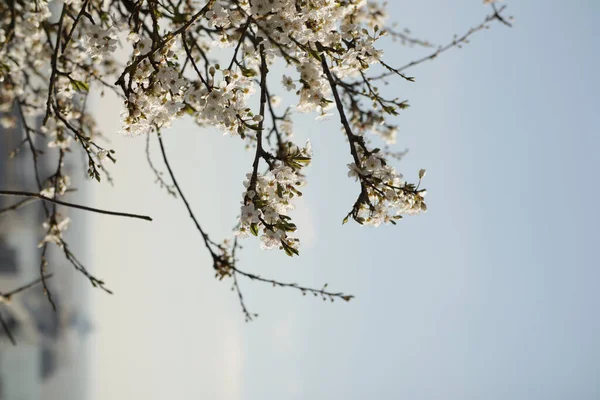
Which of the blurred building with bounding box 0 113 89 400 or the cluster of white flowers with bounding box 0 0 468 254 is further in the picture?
the blurred building with bounding box 0 113 89 400

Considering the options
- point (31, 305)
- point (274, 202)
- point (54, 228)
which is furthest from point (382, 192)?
point (31, 305)

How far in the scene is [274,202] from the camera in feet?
7.93

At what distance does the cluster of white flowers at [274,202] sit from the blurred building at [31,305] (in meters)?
20.1

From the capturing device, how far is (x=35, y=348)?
26.5 m

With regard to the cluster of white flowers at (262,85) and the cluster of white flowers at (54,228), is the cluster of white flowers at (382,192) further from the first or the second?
the cluster of white flowers at (54,228)

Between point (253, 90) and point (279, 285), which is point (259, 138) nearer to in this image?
point (253, 90)

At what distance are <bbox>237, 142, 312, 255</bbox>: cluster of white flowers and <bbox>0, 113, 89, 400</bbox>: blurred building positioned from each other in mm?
20140

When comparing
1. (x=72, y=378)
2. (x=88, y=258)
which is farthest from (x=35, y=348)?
(x=72, y=378)

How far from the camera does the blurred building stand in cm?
2244

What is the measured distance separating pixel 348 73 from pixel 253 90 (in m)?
0.65

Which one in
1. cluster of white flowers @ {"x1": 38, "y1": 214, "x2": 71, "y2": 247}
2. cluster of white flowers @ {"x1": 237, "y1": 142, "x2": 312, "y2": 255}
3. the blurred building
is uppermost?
the blurred building

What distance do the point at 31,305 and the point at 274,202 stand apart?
29264 mm

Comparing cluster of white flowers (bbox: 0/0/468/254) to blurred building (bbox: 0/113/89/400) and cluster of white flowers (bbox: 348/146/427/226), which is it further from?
blurred building (bbox: 0/113/89/400)

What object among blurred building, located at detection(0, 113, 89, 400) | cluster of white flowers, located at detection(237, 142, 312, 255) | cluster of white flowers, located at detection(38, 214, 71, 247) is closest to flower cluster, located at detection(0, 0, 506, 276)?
cluster of white flowers, located at detection(237, 142, 312, 255)
